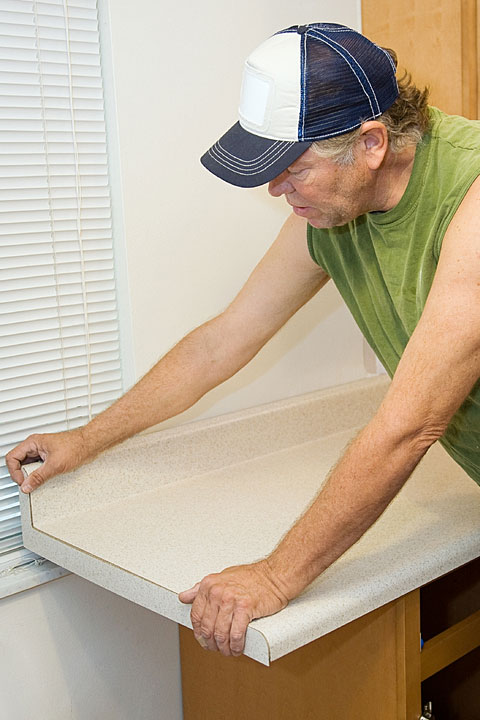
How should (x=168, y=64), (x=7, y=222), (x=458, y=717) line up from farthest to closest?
1. (x=458, y=717)
2. (x=168, y=64)
3. (x=7, y=222)

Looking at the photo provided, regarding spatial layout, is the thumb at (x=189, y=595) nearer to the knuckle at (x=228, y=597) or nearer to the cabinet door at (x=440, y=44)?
the knuckle at (x=228, y=597)

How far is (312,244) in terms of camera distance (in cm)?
151

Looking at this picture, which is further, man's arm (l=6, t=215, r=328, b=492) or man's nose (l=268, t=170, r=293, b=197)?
man's arm (l=6, t=215, r=328, b=492)

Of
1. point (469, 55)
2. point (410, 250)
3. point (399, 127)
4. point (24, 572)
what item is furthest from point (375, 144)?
point (24, 572)

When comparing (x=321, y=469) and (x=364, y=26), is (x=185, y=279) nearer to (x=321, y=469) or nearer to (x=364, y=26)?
(x=321, y=469)

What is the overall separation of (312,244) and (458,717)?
3.46ft

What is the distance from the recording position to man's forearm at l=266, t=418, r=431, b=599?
3.51 feet

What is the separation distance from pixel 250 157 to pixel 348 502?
48cm

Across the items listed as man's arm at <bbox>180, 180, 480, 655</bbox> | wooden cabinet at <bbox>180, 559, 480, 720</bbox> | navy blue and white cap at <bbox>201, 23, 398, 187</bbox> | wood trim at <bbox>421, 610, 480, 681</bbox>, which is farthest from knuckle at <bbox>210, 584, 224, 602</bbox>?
navy blue and white cap at <bbox>201, 23, 398, 187</bbox>

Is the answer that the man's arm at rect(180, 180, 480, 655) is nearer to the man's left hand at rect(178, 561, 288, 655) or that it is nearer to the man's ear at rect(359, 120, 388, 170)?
the man's left hand at rect(178, 561, 288, 655)

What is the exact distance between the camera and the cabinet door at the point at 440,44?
178 centimetres

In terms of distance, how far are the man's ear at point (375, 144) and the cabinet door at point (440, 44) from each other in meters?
0.69

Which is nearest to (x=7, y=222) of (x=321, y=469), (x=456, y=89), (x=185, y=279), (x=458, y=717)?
(x=185, y=279)

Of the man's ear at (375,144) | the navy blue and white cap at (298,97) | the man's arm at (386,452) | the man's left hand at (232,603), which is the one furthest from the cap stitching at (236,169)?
the man's left hand at (232,603)
